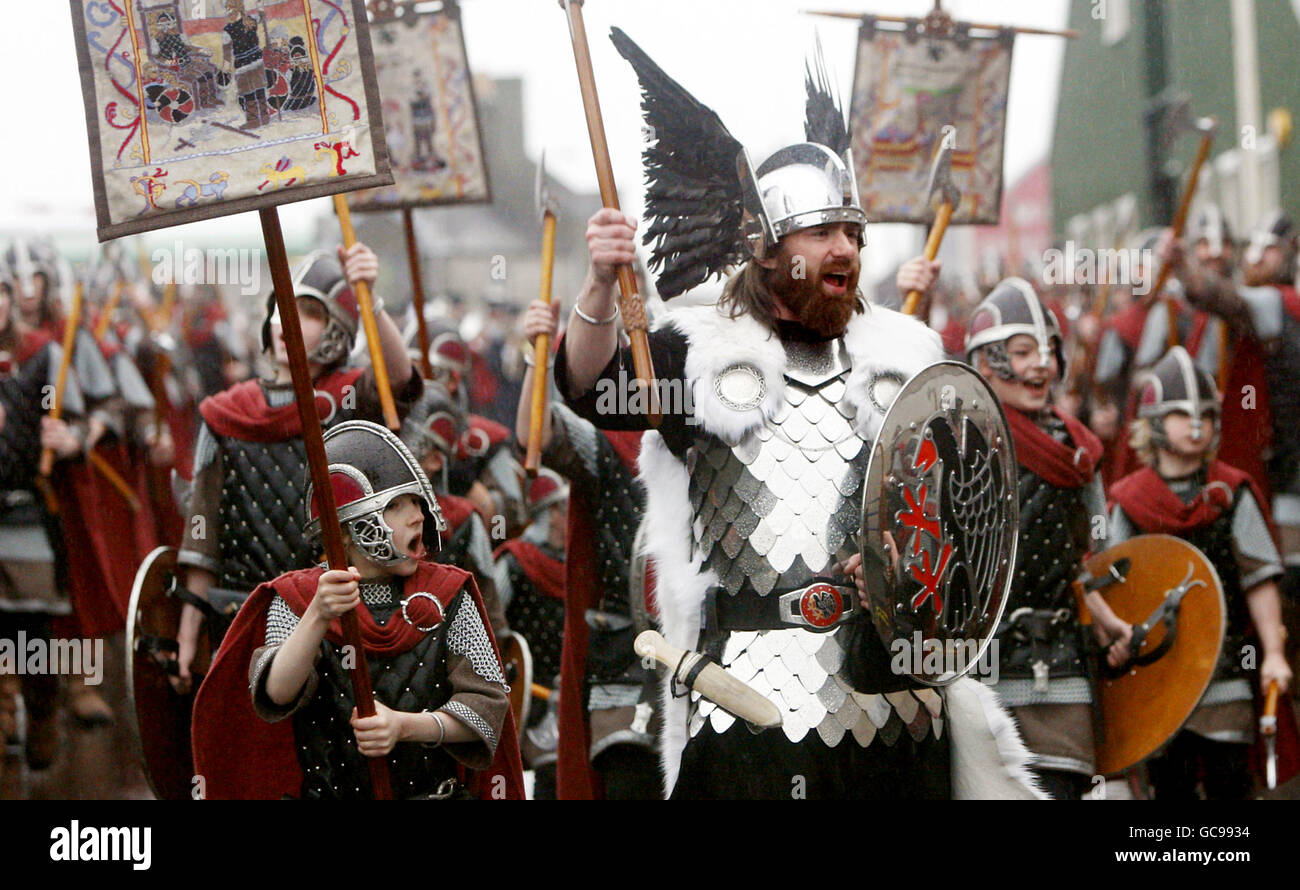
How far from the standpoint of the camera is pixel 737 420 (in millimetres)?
3225

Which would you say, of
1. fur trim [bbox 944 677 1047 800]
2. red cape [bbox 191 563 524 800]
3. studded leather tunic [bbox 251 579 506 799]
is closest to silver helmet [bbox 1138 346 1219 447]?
fur trim [bbox 944 677 1047 800]

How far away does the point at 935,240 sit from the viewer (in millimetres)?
4211

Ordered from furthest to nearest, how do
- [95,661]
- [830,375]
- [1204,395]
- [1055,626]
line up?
[95,661] → [1204,395] → [1055,626] → [830,375]

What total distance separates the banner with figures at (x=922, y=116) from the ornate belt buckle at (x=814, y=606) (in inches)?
67.9

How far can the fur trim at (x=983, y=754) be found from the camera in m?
3.35

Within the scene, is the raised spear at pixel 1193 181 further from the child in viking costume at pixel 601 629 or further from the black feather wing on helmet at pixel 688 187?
the black feather wing on helmet at pixel 688 187

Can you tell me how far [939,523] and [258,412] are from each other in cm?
187

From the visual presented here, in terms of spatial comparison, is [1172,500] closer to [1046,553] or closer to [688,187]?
[1046,553]

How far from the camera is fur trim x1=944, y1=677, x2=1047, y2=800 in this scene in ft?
11.0

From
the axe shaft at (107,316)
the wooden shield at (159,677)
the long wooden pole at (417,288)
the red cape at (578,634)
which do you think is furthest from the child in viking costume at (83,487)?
the red cape at (578,634)
